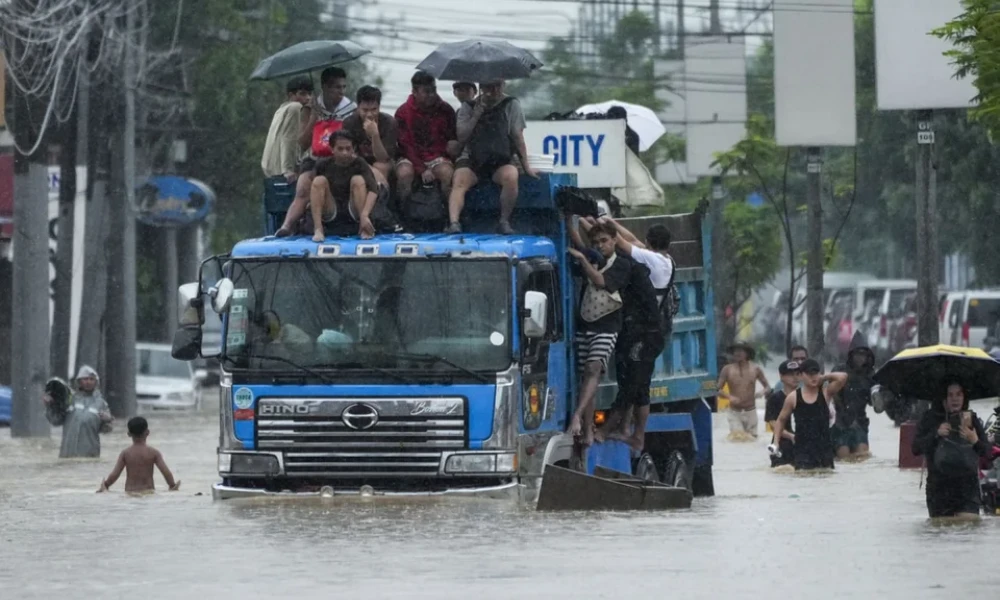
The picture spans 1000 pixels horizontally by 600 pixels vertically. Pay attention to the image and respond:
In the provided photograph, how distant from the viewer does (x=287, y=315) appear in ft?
49.9

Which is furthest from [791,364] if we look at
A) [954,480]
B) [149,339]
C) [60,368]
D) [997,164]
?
[149,339]

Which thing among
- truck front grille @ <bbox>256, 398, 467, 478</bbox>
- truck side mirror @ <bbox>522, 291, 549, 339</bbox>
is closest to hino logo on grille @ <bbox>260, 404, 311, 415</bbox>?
truck front grille @ <bbox>256, 398, 467, 478</bbox>

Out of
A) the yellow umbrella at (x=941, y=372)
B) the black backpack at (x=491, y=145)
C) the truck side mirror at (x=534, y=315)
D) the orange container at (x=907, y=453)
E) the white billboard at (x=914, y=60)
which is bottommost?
the orange container at (x=907, y=453)

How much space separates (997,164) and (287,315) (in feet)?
111

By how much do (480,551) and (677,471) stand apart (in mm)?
5097

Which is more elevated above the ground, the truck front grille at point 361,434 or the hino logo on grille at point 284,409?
the hino logo on grille at point 284,409

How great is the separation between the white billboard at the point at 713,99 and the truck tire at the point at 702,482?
26028 mm

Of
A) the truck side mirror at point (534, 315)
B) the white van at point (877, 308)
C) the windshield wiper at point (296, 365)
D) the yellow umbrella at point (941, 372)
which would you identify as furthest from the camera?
the white van at point (877, 308)

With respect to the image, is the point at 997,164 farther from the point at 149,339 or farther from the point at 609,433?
the point at 609,433

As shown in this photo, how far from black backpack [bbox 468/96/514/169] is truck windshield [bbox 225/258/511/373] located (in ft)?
3.40

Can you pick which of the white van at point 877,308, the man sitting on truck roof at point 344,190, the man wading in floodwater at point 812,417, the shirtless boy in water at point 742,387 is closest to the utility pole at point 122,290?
the shirtless boy in water at point 742,387

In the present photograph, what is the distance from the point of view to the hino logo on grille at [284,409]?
15.1m

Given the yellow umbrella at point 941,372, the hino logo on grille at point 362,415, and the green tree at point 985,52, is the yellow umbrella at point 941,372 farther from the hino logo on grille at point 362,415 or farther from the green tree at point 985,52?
the green tree at point 985,52

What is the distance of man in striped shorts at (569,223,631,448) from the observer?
52.7ft
